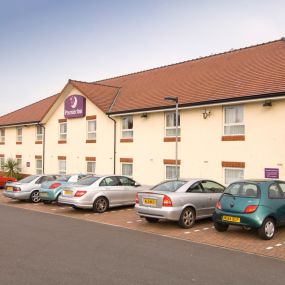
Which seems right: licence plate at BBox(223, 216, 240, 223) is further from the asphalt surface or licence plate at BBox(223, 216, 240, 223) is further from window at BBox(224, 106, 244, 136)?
window at BBox(224, 106, 244, 136)

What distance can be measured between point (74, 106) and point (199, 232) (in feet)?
51.7

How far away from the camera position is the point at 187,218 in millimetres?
11648

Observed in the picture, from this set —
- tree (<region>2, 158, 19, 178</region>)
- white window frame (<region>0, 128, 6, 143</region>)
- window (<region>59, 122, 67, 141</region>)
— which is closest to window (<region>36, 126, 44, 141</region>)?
window (<region>59, 122, 67, 141</region>)

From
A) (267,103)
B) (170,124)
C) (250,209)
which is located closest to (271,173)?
(267,103)

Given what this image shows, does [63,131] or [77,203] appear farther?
[63,131]

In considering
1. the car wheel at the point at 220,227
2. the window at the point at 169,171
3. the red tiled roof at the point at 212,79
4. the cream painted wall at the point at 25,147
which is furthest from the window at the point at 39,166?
the car wheel at the point at 220,227

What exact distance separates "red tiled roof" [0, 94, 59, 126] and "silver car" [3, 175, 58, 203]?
10.1m

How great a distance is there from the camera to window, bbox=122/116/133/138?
2120 cm

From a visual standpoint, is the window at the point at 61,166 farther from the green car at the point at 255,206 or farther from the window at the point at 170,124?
the green car at the point at 255,206

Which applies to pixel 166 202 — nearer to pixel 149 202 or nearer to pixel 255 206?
pixel 149 202

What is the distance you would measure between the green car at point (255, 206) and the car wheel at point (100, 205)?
17.7 feet

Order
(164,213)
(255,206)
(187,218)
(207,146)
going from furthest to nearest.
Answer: (207,146), (187,218), (164,213), (255,206)

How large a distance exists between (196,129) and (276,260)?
10037 mm

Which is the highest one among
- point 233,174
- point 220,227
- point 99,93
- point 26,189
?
point 99,93
